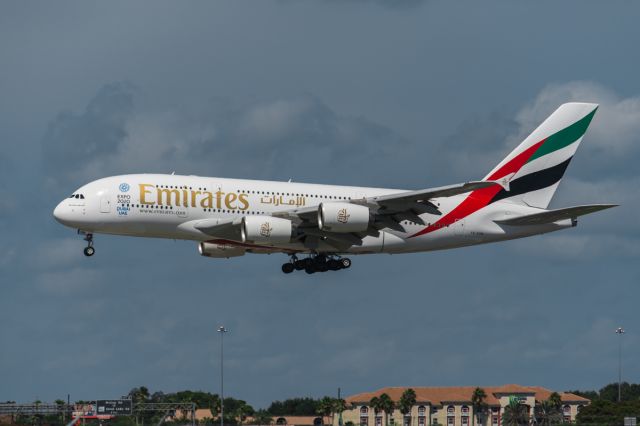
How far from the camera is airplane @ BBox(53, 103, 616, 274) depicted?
7762 cm

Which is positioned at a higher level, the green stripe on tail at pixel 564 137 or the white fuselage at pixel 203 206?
the green stripe on tail at pixel 564 137

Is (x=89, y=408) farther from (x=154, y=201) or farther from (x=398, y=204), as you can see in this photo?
(x=398, y=204)

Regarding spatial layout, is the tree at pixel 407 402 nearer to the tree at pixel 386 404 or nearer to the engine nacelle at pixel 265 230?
the tree at pixel 386 404

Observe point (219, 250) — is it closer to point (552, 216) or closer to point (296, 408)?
point (552, 216)

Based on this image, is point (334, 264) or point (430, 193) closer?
point (430, 193)

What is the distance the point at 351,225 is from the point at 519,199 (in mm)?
14211

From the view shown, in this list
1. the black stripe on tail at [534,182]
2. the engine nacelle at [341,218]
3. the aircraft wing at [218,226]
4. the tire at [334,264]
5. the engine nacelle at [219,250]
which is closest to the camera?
the engine nacelle at [341,218]

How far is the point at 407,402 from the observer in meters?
159

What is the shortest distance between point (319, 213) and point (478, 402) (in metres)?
92.6

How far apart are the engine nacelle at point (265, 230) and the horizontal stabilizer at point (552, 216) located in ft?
48.9

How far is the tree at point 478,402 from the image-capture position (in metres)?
165

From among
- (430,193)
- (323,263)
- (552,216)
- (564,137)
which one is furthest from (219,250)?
(564,137)

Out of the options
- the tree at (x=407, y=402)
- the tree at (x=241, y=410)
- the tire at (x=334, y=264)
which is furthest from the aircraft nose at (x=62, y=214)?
the tree at (x=407, y=402)

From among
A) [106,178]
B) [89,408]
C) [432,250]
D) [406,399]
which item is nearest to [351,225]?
[432,250]
